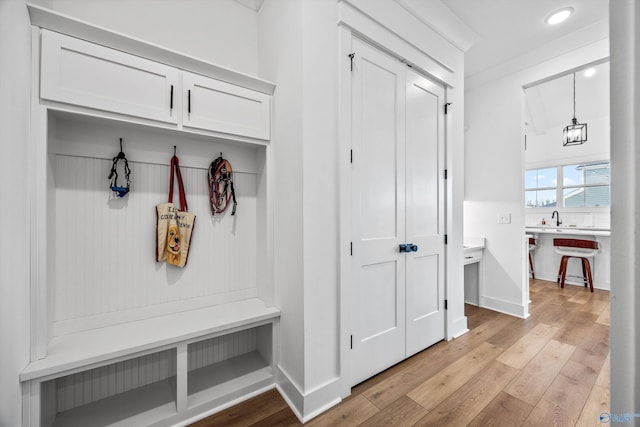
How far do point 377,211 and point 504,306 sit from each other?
2334 mm

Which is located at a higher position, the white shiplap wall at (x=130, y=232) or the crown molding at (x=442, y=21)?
the crown molding at (x=442, y=21)

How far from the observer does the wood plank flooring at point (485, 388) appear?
5.14ft

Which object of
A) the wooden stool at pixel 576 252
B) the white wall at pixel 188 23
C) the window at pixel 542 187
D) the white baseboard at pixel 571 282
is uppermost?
the white wall at pixel 188 23

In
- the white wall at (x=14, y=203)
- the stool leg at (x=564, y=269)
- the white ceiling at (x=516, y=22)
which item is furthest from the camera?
the stool leg at (x=564, y=269)

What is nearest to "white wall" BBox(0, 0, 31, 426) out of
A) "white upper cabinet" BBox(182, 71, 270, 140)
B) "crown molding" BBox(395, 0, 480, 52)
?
"white upper cabinet" BBox(182, 71, 270, 140)

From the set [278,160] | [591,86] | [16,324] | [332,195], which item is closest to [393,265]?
[332,195]

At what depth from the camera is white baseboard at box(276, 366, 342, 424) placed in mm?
1565

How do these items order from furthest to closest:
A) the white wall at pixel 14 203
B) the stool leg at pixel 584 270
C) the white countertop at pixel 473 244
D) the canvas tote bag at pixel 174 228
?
the stool leg at pixel 584 270
the white countertop at pixel 473 244
the canvas tote bag at pixel 174 228
the white wall at pixel 14 203

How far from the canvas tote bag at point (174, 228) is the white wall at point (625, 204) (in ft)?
6.45

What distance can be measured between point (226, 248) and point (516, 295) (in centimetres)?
314

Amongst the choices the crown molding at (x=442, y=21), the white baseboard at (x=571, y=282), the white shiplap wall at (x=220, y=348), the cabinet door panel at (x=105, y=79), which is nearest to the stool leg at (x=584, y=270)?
the white baseboard at (x=571, y=282)

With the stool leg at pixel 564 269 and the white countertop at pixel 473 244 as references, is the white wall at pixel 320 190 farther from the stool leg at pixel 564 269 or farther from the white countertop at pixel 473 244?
the stool leg at pixel 564 269

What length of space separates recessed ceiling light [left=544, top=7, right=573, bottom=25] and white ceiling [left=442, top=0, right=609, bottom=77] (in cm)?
4

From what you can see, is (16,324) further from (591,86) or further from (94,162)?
(591,86)
